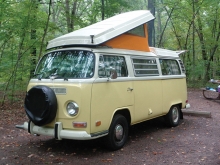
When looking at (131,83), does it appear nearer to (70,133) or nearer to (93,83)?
(93,83)

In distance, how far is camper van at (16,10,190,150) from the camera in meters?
4.95

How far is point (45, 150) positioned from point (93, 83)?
194 centimetres

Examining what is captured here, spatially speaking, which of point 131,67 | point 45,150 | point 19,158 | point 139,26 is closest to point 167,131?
point 131,67

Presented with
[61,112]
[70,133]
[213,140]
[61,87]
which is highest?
[61,87]

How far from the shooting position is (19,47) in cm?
1017

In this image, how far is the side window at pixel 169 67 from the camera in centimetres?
755

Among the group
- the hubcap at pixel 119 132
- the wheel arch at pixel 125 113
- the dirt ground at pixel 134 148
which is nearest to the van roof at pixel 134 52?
the wheel arch at pixel 125 113

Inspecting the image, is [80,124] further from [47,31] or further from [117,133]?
[47,31]

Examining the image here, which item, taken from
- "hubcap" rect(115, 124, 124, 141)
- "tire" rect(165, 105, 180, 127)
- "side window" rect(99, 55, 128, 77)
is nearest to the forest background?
"side window" rect(99, 55, 128, 77)

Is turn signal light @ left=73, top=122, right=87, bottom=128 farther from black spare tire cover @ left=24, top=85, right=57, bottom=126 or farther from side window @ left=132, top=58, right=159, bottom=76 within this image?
side window @ left=132, top=58, right=159, bottom=76

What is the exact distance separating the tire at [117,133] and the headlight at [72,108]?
3.08ft

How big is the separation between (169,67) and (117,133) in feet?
10.7

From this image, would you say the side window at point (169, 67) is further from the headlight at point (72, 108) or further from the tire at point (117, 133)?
the headlight at point (72, 108)

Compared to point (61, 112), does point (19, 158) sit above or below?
below
